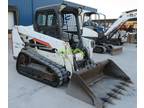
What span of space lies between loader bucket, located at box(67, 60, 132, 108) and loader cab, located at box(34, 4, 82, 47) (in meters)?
0.93

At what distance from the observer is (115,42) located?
1049 centimetres

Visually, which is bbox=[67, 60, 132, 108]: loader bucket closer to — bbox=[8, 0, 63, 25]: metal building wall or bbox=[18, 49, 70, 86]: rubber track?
bbox=[18, 49, 70, 86]: rubber track

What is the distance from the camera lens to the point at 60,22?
3.89m

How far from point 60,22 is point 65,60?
0.83 m

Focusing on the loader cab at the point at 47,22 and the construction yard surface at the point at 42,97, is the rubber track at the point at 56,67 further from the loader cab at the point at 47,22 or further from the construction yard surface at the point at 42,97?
the loader cab at the point at 47,22

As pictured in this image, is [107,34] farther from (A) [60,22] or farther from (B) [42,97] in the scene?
(B) [42,97]

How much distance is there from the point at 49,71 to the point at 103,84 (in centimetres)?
109

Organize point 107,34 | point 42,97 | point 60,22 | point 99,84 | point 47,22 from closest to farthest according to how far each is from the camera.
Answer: point 42,97, point 99,84, point 60,22, point 47,22, point 107,34

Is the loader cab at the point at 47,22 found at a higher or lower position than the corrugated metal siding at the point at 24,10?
lower

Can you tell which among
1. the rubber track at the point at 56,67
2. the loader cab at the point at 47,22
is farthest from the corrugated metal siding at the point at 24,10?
the rubber track at the point at 56,67

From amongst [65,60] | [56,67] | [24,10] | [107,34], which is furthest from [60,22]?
[24,10]

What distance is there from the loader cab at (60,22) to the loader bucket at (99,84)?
929mm

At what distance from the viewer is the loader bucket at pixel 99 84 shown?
301cm

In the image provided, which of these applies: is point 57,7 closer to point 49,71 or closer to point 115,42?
point 49,71
